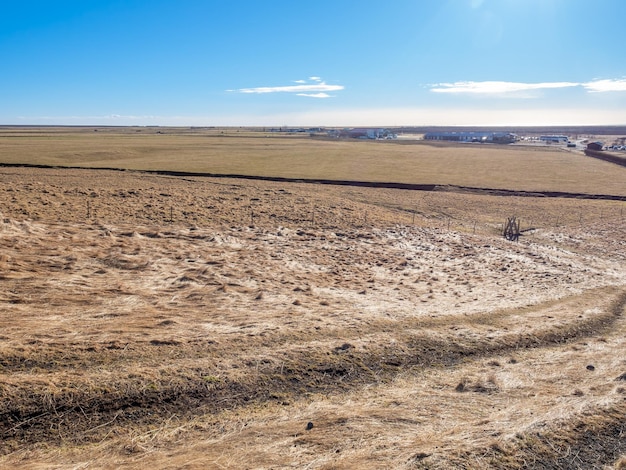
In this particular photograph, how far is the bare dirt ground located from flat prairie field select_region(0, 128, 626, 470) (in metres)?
0.05

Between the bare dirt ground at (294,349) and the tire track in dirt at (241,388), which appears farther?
the tire track in dirt at (241,388)

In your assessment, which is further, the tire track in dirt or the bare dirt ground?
the tire track in dirt

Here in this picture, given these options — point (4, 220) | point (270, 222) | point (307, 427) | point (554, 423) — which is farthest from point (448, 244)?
point (4, 220)

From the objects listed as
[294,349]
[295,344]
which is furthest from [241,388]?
[295,344]

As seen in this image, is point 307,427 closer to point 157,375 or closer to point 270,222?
point 157,375

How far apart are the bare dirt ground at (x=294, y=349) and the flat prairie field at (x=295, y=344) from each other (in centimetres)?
5

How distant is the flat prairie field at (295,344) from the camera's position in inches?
340

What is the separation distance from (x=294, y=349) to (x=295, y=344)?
0.33m

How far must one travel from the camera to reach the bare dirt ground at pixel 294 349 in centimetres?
864

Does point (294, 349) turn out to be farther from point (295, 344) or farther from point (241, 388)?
point (241, 388)

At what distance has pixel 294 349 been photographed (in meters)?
12.2

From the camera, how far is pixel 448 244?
1097 inches

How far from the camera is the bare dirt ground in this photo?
28.3 ft

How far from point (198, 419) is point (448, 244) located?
2147cm
